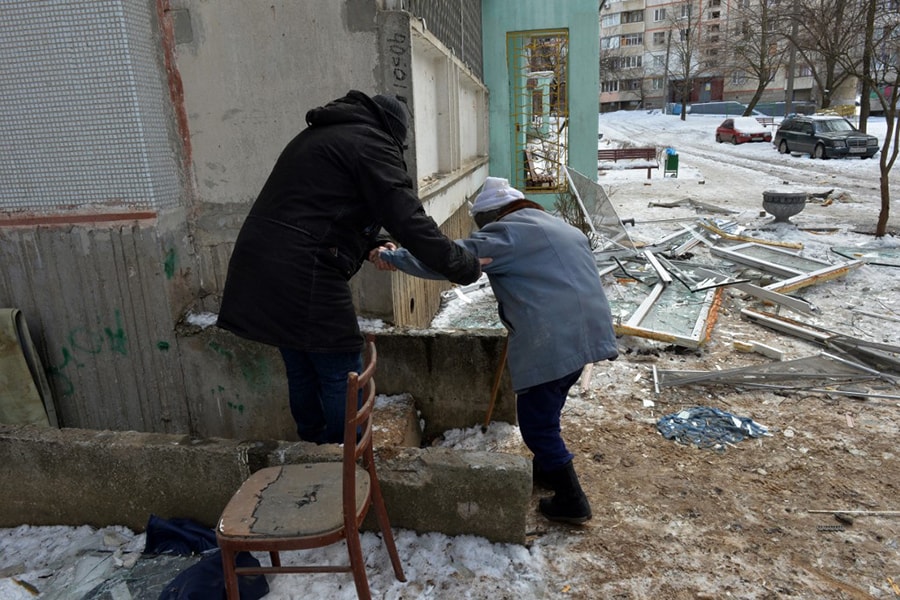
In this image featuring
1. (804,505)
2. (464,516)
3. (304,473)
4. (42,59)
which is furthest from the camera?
(42,59)

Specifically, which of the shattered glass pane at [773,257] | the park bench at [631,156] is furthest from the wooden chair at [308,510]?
the park bench at [631,156]

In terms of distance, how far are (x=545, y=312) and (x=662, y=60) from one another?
64080mm

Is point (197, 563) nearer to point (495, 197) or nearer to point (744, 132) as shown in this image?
point (495, 197)

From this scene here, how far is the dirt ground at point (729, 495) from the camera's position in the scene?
104 inches

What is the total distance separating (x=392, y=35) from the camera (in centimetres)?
389

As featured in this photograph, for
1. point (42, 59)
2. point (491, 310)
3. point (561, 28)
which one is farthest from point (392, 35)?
point (561, 28)

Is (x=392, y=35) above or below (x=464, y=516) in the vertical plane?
above

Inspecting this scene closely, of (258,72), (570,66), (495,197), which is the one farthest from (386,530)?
(570,66)

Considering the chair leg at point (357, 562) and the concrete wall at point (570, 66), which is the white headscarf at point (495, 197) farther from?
the concrete wall at point (570, 66)

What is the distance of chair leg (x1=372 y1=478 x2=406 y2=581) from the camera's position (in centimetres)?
252

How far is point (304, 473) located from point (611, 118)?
55.9 m

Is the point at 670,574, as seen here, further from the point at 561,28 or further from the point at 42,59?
the point at 561,28

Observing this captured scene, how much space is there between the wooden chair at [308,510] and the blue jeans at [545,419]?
2.84 ft

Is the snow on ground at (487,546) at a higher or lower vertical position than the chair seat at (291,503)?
lower
